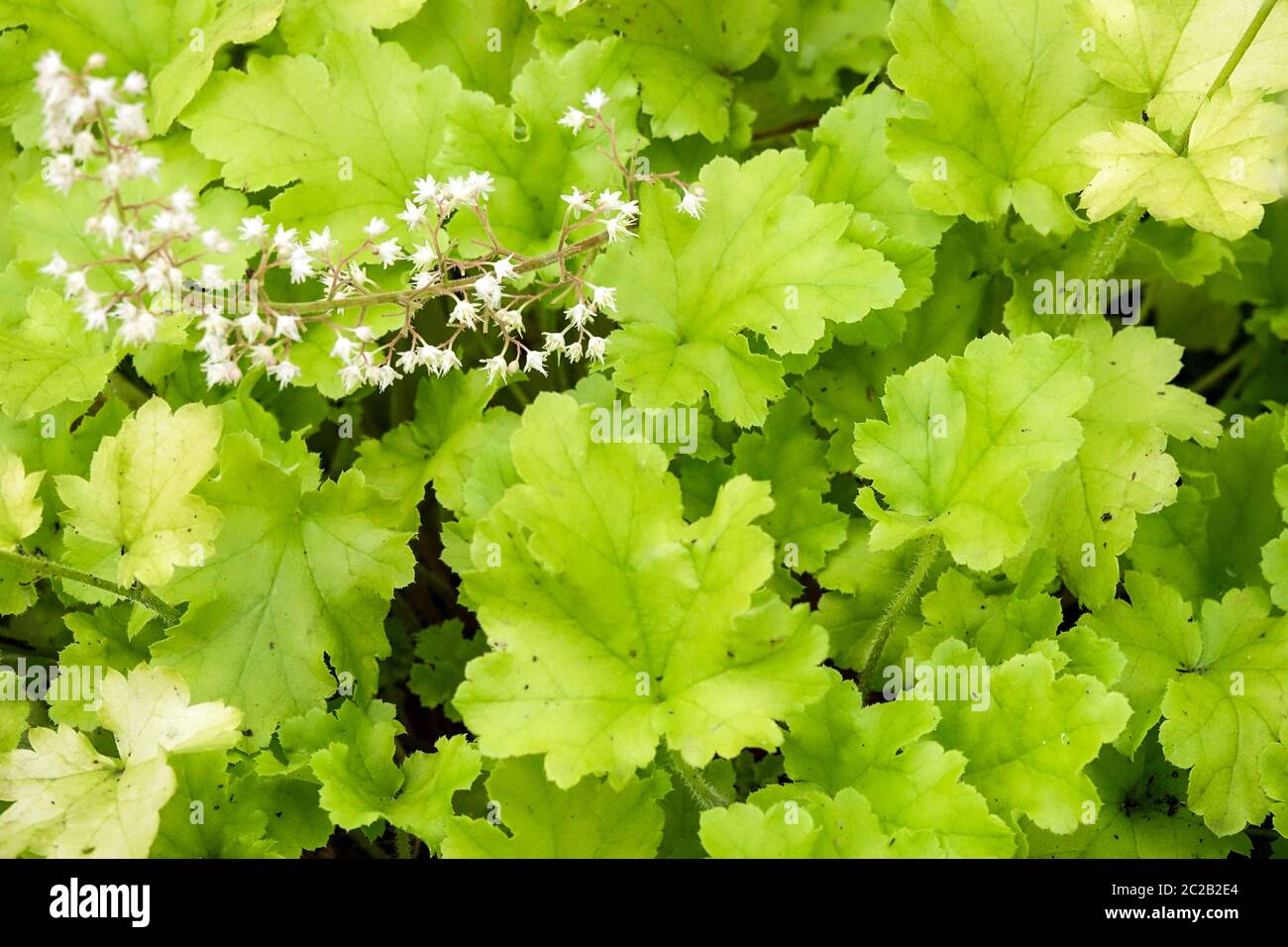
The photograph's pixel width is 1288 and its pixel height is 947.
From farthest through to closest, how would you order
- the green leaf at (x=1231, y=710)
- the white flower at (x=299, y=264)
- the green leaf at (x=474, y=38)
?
the green leaf at (x=474, y=38)
the green leaf at (x=1231, y=710)
the white flower at (x=299, y=264)

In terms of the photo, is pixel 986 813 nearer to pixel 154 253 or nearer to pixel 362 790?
pixel 362 790

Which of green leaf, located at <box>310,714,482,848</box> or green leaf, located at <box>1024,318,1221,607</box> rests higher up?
green leaf, located at <box>1024,318,1221,607</box>

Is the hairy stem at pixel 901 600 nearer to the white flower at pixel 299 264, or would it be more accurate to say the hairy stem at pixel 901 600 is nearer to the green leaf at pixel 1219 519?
the green leaf at pixel 1219 519

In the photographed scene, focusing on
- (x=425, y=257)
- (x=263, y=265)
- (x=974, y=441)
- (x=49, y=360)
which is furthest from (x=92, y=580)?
(x=974, y=441)

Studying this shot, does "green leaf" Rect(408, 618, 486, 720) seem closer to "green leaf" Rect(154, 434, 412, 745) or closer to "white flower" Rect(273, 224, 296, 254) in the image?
"green leaf" Rect(154, 434, 412, 745)

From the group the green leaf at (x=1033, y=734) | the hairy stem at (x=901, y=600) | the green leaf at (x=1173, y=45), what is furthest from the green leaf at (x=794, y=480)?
the green leaf at (x=1173, y=45)

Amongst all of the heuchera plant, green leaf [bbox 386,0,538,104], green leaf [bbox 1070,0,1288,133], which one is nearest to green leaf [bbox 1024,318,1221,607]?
the heuchera plant

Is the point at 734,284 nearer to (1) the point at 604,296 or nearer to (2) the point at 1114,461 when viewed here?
(1) the point at 604,296
